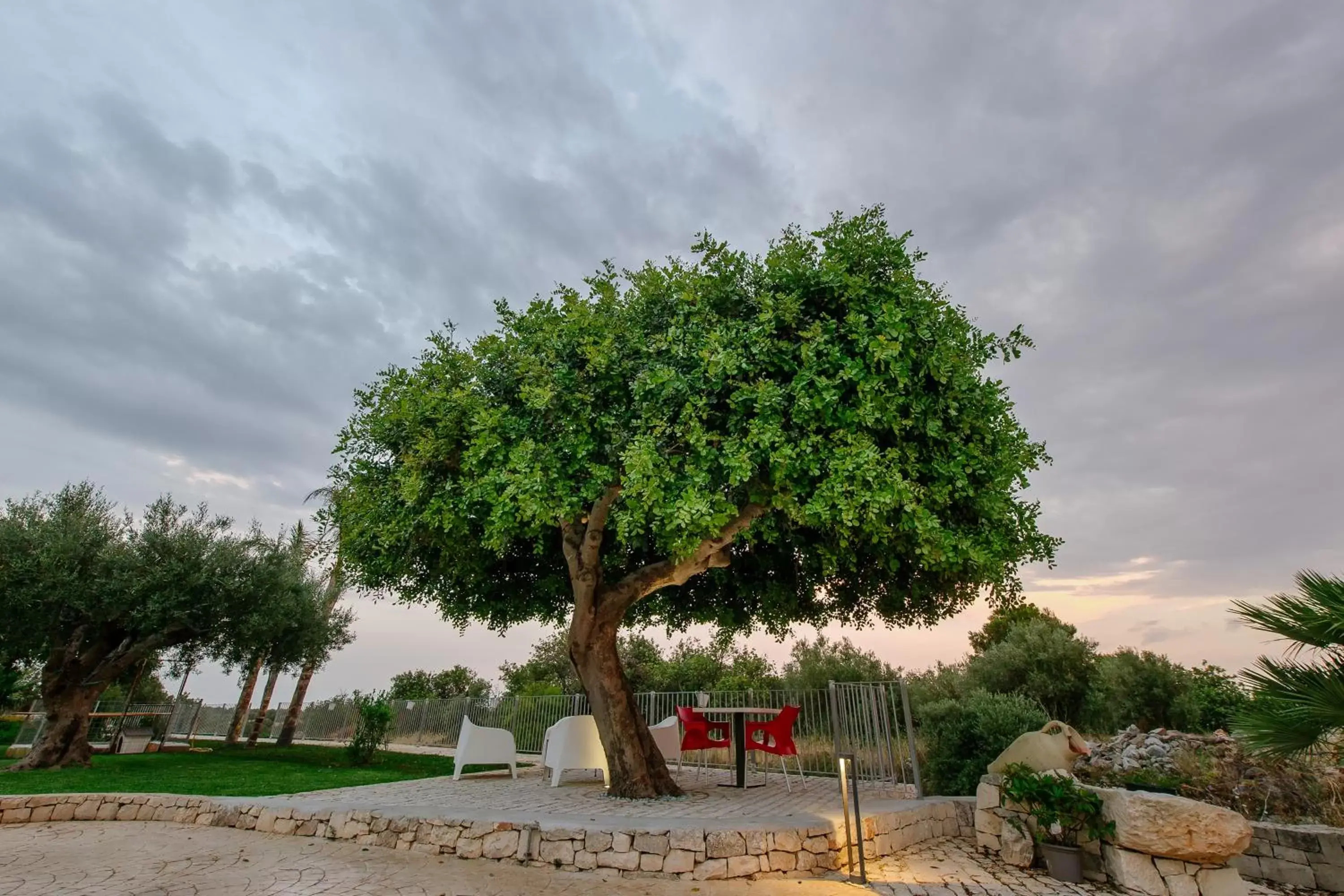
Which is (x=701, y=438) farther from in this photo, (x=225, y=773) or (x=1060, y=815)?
(x=225, y=773)

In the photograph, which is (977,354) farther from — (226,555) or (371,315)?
(226,555)

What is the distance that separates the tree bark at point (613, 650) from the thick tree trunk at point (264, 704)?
15618 millimetres

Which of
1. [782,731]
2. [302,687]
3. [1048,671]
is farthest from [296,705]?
[1048,671]

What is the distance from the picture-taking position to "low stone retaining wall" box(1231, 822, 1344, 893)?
6.65 m

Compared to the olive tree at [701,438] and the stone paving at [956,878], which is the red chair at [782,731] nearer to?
the olive tree at [701,438]

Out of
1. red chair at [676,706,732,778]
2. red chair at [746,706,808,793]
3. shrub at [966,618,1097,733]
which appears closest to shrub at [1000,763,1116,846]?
red chair at [746,706,808,793]

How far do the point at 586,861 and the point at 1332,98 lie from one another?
13.1 meters

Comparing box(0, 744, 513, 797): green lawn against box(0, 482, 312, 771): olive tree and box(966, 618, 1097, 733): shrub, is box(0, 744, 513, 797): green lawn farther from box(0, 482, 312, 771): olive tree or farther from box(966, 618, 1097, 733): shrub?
box(966, 618, 1097, 733): shrub

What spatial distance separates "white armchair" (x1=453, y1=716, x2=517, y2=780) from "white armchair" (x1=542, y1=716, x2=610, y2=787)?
4.61 feet

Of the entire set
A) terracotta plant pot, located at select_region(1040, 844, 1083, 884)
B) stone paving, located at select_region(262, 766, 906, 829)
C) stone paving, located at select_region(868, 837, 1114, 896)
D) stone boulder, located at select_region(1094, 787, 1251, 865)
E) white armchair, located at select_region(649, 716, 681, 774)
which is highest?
white armchair, located at select_region(649, 716, 681, 774)

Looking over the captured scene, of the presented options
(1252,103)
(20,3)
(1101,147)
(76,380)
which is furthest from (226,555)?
(1252,103)

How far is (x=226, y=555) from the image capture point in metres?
15.7

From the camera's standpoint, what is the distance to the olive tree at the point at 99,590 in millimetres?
13992

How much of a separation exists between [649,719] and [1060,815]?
10796 mm
